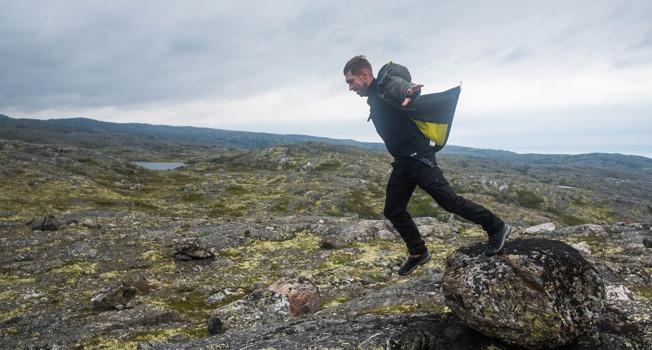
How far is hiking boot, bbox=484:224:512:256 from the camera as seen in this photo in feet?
26.2

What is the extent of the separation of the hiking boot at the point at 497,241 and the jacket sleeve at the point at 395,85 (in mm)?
3881

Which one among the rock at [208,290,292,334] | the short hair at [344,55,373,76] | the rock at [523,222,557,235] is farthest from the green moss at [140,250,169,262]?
the rock at [523,222,557,235]

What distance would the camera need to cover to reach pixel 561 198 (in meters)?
87.6

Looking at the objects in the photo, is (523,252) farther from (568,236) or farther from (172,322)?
(568,236)

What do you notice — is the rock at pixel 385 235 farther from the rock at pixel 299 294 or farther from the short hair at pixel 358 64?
the short hair at pixel 358 64

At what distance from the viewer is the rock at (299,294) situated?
13578 millimetres

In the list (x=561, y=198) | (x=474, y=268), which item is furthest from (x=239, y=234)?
(x=561, y=198)

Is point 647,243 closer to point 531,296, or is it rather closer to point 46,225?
point 531,296

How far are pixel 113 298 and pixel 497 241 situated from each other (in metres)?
16.8

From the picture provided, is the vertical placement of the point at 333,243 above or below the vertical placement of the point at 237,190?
above

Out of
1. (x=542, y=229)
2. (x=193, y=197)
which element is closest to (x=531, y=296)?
(x=542, y=229)

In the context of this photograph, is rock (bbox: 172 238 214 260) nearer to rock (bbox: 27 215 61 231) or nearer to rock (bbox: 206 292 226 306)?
rock (bbox: 206 292 226 306)

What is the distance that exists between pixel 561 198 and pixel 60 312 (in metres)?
103

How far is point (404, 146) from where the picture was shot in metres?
9.05
